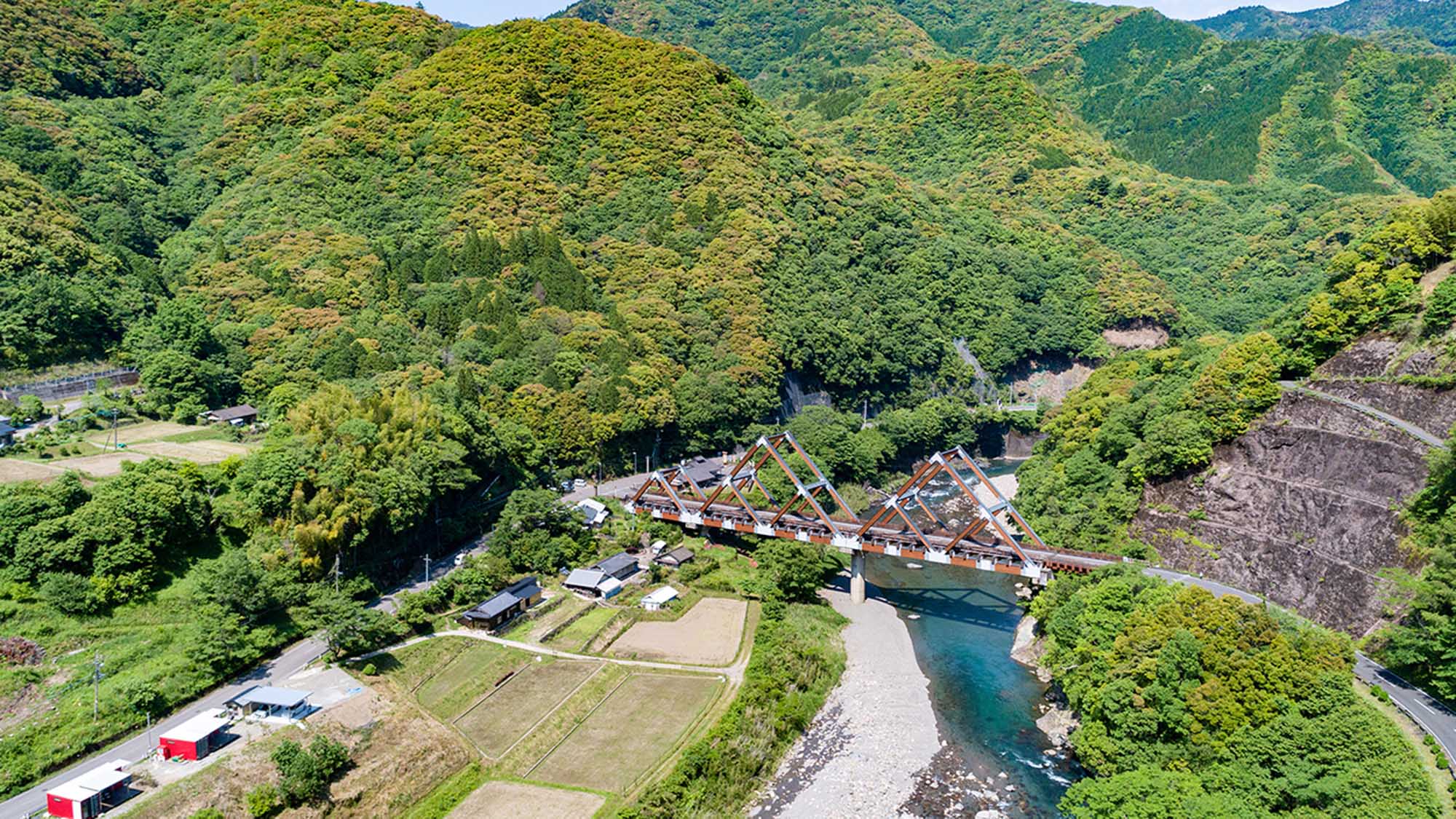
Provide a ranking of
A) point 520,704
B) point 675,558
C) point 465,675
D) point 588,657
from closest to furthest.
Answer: point 520,704, point 465,675, point 588,657, point 675,558

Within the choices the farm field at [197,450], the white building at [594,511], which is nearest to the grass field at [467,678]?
the white building at [594,511]

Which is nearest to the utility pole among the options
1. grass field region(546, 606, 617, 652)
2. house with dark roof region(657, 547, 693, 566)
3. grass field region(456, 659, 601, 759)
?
grass field region(456, 659, 601, 759)

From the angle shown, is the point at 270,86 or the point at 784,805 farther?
the point at 270,86

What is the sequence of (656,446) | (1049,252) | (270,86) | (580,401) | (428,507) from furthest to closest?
(1049,252), (270,86), (656,446), (580,401), (428,507)

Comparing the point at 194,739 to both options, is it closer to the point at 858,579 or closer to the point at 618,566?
the point at 618,566

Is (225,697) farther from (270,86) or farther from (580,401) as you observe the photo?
(270,86)

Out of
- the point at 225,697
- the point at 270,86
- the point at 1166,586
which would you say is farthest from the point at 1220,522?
the point at 270,86

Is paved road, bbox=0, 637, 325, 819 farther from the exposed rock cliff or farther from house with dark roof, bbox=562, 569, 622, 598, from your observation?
the exposed rock cliff

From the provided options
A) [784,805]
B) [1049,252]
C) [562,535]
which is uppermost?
[1049,252]

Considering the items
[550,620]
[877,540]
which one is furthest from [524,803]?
[877,540]
